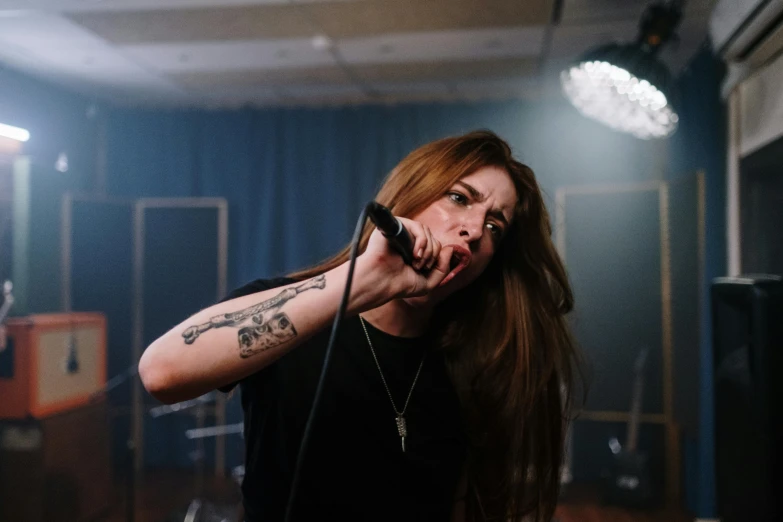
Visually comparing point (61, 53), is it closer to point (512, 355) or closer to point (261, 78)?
point (261, 78)

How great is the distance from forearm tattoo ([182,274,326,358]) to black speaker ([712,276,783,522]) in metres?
1.02

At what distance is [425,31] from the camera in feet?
9.14

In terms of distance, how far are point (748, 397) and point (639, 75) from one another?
4.37ft

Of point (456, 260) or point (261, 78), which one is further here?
point (261, 78)

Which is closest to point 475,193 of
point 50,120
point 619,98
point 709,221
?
point 619,98

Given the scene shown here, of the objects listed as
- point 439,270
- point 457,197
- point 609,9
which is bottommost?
point 439,270

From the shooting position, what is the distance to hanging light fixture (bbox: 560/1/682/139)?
2203mm

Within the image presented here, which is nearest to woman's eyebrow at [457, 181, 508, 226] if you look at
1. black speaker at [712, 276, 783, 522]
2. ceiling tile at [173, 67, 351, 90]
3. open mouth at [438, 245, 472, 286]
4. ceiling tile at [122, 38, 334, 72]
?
open mouth at [438, 245, 472, 286]

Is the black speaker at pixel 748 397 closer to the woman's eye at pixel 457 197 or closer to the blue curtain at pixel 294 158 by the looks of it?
the woman's eye at pixel 457 197

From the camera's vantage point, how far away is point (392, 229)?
72 centimetres

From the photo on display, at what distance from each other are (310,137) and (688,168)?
7.81ft

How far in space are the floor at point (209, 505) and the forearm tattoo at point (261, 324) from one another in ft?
9.08

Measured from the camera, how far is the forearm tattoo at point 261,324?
0.76 m

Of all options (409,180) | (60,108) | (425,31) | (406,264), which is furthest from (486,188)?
(60,108)
